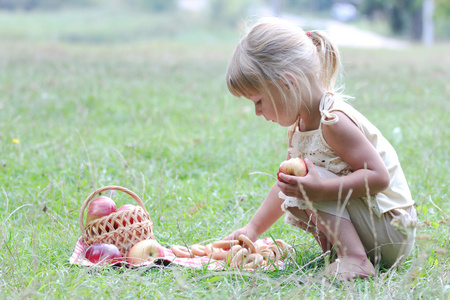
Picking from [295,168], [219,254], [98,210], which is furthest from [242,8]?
[295,168]

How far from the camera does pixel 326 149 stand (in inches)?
95.3

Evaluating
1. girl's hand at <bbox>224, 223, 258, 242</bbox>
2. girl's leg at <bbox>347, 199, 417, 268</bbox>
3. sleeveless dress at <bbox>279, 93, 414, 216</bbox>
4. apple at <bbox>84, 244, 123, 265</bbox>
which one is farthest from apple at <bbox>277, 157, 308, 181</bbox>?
apple at <bbox>84, 244, 123, 265</bbox>

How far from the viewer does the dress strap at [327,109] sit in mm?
2273

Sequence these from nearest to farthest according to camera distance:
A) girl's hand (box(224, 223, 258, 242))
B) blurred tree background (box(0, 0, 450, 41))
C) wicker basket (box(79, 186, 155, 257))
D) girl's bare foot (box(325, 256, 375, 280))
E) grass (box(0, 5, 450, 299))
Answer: grass (box(0, 5, 450, 299)) → girl's bare foot (box(325, 256, 375, 280)) → wicker basket (box(79, 186, 155, 257)) → girl's hand (box(224, 223, 258, 242)) → blurred tree background (box(0, 0, 450, 41))

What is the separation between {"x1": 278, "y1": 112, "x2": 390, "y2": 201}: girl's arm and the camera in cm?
226

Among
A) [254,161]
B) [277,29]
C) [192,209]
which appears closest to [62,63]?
[254,161]

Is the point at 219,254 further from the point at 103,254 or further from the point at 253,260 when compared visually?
the point at 103,254

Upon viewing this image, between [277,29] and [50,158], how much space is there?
2.26 meters

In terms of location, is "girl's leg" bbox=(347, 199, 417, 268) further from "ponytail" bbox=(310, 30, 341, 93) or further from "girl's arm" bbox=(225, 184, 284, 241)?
"ponytail" bbox=(310, 30, 341, 93)

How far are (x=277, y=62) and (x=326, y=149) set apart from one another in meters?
0.43

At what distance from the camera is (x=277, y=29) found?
247 cm

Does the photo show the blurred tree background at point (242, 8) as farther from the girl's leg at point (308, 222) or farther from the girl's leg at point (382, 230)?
the girl's leg at point (382, 230)

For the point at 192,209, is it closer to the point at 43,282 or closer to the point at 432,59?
the point at 43,282

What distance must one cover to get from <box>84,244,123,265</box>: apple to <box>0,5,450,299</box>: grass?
90mm
